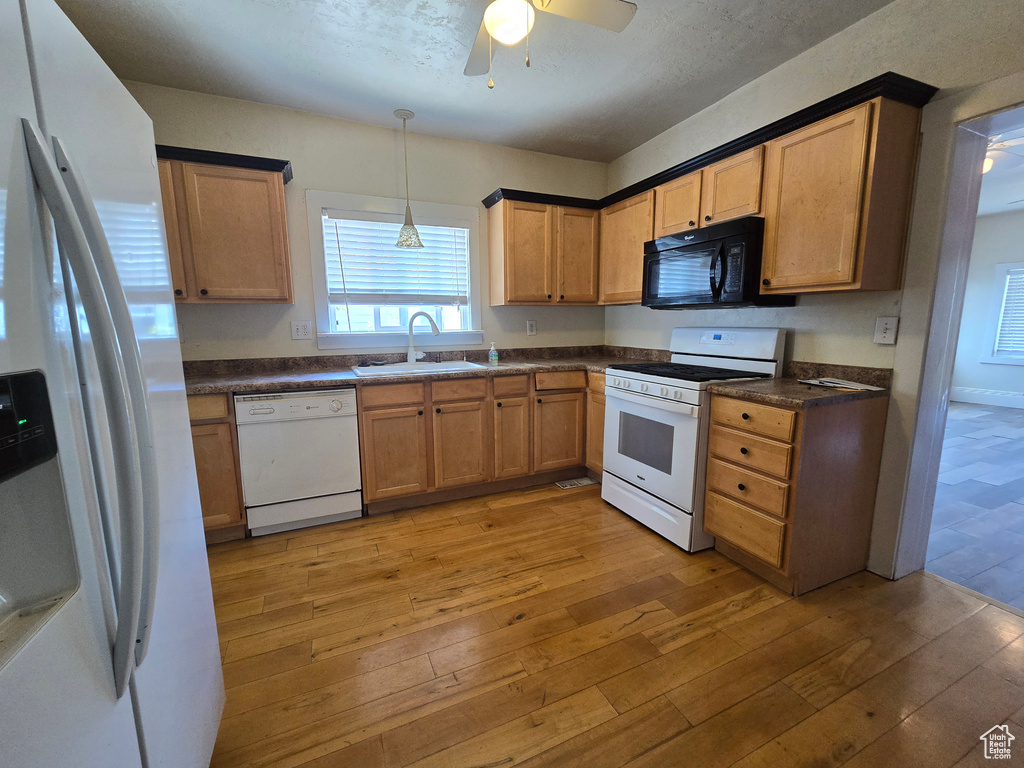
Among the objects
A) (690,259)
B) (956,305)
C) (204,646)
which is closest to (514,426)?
(690,259)

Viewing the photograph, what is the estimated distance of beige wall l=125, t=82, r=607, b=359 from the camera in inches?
102

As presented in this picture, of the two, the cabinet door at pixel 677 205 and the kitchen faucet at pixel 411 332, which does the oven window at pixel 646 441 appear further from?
the kitchen faucet at pixel 411 332

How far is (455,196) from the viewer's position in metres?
3.27

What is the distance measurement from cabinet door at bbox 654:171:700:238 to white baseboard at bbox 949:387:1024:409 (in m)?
5.17

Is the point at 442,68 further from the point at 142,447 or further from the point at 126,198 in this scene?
the point at 142,447

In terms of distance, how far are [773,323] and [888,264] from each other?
25.0 inches

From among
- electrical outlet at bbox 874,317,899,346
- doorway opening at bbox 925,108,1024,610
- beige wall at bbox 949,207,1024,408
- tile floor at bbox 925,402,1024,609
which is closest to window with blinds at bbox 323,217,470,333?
electrical outlet at bbox 874,317,899,346

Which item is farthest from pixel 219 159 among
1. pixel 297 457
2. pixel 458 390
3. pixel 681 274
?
pixel 681 274

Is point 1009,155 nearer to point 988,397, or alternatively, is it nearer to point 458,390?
point 988,397

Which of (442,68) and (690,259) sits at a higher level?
(442,68)

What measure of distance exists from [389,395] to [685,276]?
1.97m

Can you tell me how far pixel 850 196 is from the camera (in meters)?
1.82

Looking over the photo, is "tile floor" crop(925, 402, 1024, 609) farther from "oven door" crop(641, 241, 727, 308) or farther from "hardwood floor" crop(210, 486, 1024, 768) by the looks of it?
"oven door" crop(641, 241, 727, 308)

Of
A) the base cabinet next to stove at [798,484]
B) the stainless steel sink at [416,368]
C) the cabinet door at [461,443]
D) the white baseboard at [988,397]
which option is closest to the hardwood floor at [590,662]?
the base cabinet next to stove at [798,484]
